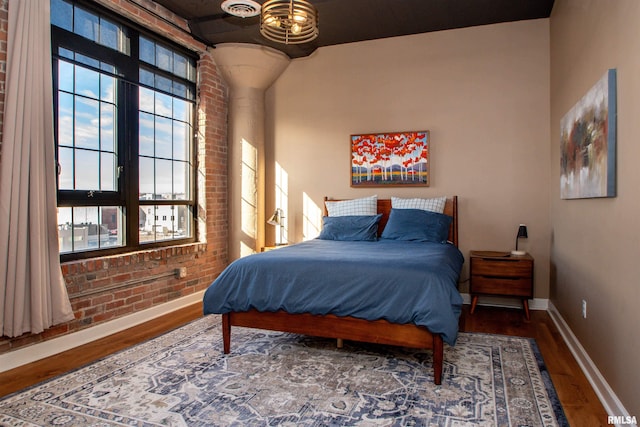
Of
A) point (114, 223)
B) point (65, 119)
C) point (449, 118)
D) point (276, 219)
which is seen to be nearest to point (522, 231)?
point (449, 118)

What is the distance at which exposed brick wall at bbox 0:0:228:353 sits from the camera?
3.27 metres

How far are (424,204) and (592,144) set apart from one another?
78.9 inches

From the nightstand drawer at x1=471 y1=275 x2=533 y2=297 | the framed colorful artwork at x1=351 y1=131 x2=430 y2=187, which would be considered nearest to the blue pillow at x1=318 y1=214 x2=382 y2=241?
the framed colorful artwork at x1=351 y1=131 x2=430 y2=187

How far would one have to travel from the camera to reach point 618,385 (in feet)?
6.84

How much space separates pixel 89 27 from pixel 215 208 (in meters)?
2.13

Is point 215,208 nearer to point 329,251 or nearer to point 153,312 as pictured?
point 153,312

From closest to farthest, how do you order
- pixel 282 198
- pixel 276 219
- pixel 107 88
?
pixel 107 88, pixel 276 219, pixel 282 198

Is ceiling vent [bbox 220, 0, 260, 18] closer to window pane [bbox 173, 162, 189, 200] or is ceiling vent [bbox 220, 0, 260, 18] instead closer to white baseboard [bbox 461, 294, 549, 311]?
window pane [bbox 173, 162, 189, 200]

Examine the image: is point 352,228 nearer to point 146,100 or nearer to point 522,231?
point 522,231

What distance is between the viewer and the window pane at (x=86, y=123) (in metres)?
3.34

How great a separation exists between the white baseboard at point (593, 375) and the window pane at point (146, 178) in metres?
3.75

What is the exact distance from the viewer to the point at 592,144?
252cm

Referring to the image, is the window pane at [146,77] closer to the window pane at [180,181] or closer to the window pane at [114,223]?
the window pane at [180,181]

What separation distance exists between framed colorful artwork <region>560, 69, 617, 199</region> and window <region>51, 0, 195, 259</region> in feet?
11.7
